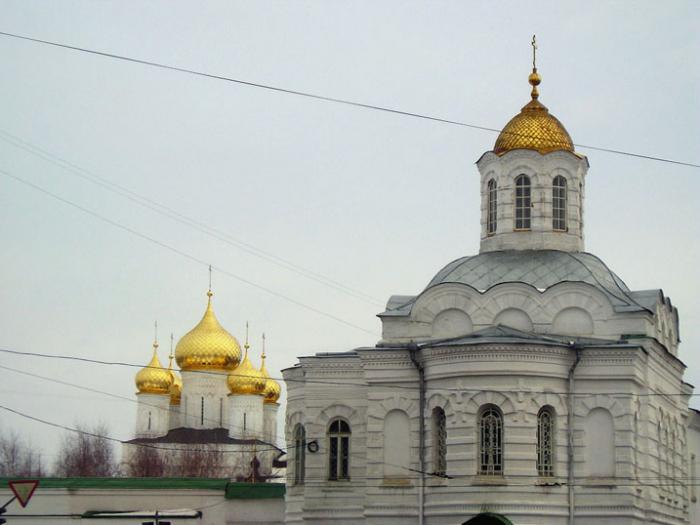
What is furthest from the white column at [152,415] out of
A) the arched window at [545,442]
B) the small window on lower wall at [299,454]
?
the arched window at [545,442]

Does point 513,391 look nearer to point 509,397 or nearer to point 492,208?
point 509,397

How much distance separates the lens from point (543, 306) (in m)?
38.8

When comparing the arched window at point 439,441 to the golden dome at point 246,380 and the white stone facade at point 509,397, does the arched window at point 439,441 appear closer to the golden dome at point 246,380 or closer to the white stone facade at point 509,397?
the white stone facade at point 509,397

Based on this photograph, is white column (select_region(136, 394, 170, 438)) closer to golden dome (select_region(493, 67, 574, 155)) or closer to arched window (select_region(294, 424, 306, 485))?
arched window (select_region(294, 424, 306, 485))

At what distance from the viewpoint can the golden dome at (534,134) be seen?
140 ft

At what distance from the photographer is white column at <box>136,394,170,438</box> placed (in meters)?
87.7

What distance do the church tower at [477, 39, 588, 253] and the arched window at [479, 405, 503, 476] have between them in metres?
6.33

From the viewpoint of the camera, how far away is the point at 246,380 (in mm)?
84312

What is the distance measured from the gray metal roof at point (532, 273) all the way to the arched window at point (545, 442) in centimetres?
347

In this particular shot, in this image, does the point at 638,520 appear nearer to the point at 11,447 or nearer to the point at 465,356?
the point at 465,356

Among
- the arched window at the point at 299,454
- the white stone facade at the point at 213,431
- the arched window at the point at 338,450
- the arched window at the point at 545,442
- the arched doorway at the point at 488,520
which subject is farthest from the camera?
the white stone facade at the point at 213,431

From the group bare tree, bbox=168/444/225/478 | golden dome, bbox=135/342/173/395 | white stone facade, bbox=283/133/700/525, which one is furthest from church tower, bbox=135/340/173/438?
white stone facade, bbox=283/133/700/525

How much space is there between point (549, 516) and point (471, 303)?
19.2ft

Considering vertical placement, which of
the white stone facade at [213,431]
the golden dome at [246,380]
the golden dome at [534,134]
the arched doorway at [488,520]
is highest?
the golden dome at [534,134]
